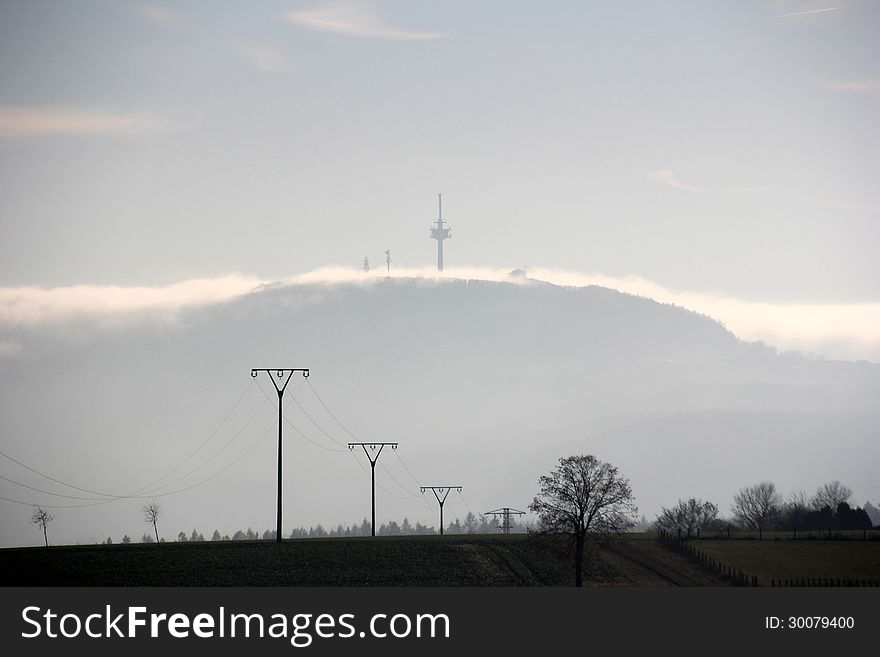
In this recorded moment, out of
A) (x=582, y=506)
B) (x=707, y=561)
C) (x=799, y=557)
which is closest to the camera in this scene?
(x=582, y=506)

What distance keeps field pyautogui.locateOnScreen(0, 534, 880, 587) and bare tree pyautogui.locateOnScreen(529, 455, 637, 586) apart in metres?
2.00

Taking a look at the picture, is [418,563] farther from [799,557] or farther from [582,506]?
[799,557]

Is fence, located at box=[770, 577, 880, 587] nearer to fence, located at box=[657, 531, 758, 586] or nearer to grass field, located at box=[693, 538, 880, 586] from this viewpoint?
grass field, located at box=[693, 538, 880, 586]

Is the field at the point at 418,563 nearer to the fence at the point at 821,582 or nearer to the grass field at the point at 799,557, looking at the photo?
the grass field at the point at 799,557

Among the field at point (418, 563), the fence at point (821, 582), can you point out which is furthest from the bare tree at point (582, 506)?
the fence at point (821, 582)

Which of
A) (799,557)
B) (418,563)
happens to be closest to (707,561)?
(799,557)

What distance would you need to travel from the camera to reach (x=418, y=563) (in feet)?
407

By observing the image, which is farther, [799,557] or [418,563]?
[799,557]

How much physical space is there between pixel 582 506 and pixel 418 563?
17.2 meters

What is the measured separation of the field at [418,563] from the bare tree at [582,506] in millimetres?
1996

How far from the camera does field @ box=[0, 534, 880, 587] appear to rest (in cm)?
10881

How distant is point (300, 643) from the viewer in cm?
6919

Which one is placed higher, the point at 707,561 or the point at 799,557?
the point at 799,557

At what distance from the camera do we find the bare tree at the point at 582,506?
12162 cm
